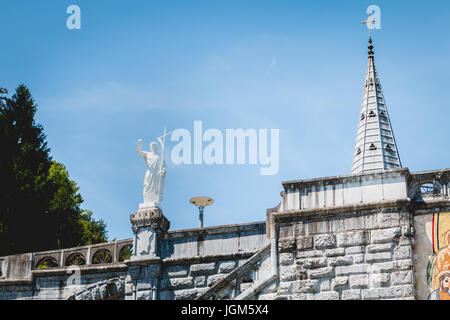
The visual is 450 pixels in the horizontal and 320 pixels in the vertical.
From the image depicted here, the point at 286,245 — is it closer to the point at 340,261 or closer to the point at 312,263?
the point at 312,263

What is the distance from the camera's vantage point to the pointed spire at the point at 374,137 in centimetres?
4125

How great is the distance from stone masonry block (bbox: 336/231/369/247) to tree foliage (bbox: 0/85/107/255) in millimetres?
16692

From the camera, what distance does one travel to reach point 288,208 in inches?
746

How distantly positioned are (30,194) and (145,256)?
12016 millimetres

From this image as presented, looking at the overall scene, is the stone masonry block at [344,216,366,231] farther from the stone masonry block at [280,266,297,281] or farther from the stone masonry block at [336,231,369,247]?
the stone masonry block at [280,266,297,281]

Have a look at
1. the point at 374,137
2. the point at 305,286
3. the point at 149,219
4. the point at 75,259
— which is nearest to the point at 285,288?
the point at 305,286

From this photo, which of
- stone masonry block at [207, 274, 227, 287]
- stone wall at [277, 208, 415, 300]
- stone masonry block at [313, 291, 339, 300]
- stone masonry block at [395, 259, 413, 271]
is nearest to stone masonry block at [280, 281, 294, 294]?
stone wall at [277, 208, 415, 300]

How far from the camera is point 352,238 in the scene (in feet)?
59.2

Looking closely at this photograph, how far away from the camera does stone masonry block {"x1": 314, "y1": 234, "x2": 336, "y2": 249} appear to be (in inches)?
715

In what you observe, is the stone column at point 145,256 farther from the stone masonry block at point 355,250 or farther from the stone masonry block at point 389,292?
the stone masonry block at point 389,292

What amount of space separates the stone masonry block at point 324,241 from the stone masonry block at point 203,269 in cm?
478

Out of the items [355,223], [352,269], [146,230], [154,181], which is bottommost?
[352,269]

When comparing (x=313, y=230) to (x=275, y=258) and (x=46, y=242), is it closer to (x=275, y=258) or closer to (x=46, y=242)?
(x=275, y=258)
